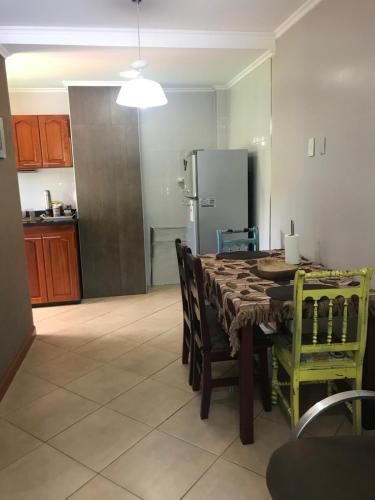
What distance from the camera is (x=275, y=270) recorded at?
2.23 m

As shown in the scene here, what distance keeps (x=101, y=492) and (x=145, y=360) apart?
1229mm

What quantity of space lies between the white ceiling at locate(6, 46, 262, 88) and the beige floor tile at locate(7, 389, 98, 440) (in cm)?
246

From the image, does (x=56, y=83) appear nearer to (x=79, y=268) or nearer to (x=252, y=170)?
(x=79, y=268)

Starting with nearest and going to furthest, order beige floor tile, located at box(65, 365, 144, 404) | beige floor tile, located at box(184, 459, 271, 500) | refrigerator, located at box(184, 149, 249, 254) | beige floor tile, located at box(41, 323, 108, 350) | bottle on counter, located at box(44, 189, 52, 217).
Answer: beige floor tile, located at box(184, 459, 271, 500) → beige floor tile, located at box(65, 365, 144, 404) → beige floor tile, located at box(41, 323, 108, 350) → refrigerator, located at box(184, 149, 249, 254) → bottle on counter, located at box(44, 189, 52, 217)

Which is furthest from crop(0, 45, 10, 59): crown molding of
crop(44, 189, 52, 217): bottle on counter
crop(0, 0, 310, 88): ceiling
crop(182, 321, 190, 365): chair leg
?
crop(182, 321, 190, 365): chair leg

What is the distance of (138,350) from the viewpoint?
9.96 ft

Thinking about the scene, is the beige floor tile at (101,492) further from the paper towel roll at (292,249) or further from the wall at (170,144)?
the wall at (170,144)

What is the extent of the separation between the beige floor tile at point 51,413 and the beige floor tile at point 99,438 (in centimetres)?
7

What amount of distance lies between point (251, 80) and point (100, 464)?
342cm

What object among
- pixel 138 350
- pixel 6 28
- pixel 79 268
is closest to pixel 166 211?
pixel 79 268

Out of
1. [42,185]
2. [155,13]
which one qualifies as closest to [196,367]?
[155,13]

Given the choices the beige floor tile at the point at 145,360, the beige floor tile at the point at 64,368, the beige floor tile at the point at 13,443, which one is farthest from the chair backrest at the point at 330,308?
the beige floor tile at the point at 64,368

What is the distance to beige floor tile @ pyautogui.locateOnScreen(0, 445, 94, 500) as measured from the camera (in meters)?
1.67

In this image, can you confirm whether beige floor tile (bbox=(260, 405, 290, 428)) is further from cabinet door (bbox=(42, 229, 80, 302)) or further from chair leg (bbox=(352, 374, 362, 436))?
cabinet door (bbox=(42, 229, 80, 302))
